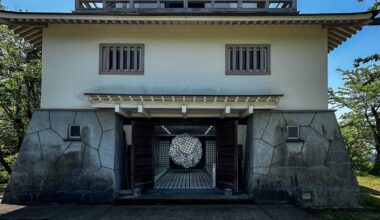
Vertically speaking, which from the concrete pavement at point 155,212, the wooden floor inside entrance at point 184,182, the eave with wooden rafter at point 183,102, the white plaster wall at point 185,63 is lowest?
the wooden floor inside entrance at point 184,182

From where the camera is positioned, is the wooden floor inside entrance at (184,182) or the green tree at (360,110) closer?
the wooden floor inside entrance at (184,182)

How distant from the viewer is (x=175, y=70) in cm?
864

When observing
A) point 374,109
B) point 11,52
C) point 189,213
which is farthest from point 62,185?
point 374,109

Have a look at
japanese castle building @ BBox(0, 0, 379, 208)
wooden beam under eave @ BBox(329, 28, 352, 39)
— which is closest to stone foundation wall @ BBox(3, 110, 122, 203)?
japanese castle building @ BBox(0, 0, 379, 208)

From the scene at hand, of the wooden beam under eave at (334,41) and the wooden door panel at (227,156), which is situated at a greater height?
the wooden beam under eave at (334,41)

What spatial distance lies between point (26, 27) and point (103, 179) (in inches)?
200

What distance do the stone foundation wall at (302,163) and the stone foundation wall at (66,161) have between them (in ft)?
14.0

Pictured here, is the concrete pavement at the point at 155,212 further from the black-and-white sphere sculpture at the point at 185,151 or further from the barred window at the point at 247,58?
the black-and-white sphere sculpture at the point at 185,151

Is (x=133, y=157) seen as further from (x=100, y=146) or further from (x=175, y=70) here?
(x=175, y=70)

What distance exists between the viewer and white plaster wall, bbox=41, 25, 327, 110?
8523mm

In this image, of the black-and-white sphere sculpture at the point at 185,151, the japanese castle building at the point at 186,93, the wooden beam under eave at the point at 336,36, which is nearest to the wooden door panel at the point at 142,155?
the japanese castle building at the point at 186,93

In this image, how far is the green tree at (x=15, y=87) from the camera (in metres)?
12.8

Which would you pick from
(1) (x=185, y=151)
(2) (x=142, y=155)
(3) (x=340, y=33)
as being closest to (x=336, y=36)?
(3) (x=340, y=33)

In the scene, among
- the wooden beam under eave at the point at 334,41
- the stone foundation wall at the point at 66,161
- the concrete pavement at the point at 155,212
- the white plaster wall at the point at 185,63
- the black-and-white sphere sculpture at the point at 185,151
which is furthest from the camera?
the black-and-white sphere sculpture at the point at 185,151
